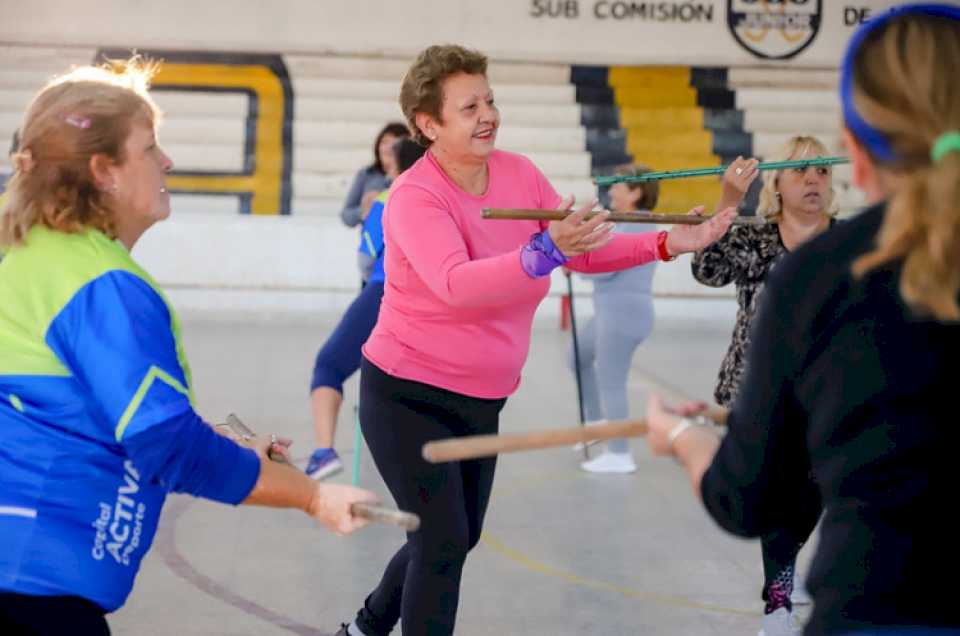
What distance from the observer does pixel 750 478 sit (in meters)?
1.59

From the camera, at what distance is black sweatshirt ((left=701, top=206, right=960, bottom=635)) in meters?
1.44

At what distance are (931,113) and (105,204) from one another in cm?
119

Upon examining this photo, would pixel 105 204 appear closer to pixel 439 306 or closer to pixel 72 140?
pixel 72 140

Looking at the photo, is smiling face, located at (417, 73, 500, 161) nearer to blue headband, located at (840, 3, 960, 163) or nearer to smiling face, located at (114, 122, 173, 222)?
smiling face, located at (114, 122, 173, 222)

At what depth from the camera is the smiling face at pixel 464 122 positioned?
2.99 m

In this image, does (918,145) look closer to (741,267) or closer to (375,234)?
(741,267)

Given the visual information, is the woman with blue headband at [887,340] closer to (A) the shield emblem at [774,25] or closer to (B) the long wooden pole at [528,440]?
(B) the long wooden pole at [528,440]

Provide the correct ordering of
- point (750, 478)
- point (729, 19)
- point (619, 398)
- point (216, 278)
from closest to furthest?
point (750, 478)
point (619, 398)
point (216, 278)
point (729, 19)

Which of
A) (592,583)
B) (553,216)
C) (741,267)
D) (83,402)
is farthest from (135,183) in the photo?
(592,583)

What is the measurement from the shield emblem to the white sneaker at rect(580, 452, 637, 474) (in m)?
7.23

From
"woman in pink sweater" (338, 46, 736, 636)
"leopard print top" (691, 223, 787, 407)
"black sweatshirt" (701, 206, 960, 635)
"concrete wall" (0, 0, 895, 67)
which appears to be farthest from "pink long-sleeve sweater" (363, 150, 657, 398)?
"concrete wall" (0, 0, 895, 67)

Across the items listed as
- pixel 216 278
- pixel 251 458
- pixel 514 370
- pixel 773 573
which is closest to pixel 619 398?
pixel 773 573

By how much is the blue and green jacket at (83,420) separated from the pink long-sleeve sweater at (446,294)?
3.14ft

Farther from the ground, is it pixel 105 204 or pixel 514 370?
pixel 105 204
